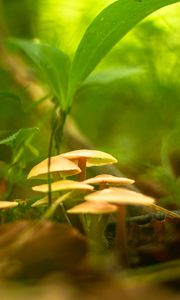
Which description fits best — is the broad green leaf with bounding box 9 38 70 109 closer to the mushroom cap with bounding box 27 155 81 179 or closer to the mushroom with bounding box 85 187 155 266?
the mushroom cap with bounding box 27 155 81 179

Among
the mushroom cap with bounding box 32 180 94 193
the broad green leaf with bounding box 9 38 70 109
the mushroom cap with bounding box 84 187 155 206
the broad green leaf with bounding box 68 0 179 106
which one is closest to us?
the mushroom cap with bounding box 84 187 155 206

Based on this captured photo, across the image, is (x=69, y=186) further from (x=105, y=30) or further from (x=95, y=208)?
(x=105, y=30)

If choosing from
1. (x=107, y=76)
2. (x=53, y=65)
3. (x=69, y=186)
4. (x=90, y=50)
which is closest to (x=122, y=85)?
(x=107, y=76)

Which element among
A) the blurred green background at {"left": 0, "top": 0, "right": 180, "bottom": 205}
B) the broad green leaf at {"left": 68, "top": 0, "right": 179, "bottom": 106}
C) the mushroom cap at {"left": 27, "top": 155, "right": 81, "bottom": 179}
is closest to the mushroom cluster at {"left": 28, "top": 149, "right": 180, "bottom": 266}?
the mushroom cap at {"left": 27, "top": 155, "right": 81, "bottom": 179}

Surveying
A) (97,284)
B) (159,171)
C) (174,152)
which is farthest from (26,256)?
(174,152)

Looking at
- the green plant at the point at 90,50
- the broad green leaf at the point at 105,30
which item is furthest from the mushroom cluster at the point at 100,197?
the broad green leaf at the point at 105,30

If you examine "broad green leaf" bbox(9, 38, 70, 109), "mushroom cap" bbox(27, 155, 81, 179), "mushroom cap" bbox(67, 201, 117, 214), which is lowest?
"mushroom cap" bbox(67, 201, 117, 214)
